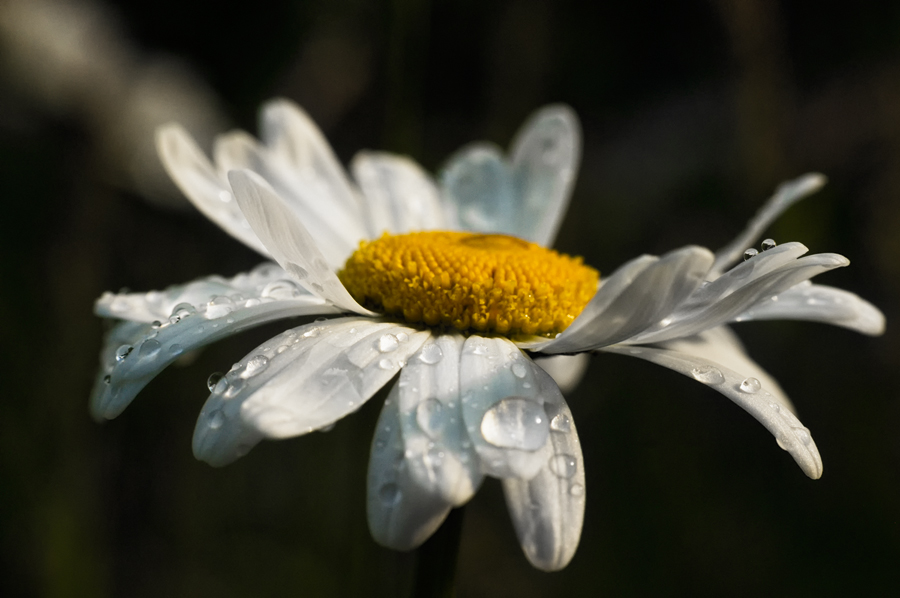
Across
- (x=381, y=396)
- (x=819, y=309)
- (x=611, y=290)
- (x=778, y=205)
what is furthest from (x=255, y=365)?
(x=381, y=396)

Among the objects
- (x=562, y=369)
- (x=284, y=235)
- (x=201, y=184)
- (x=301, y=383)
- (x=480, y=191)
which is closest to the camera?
(x=301, y=383)

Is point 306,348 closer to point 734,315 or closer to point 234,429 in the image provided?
point 234,429

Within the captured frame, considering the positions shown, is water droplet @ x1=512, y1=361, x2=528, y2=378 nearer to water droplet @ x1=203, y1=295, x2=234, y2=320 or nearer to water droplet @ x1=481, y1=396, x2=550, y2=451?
water droplet @ x1=481, y1=396, x2=550, y2=451

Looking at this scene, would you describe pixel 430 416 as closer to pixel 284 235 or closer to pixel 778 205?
pixel 284 235

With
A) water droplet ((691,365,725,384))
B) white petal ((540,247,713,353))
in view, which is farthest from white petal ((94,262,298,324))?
water droplet ((691,365,725,384))

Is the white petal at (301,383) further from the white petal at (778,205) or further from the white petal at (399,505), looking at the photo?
the white petal at (778,205)

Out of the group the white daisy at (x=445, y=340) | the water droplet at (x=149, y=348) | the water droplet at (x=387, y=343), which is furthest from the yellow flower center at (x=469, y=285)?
the water droplet at (x=149, y=348)
